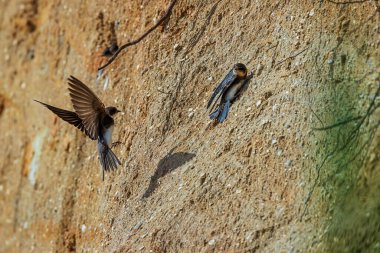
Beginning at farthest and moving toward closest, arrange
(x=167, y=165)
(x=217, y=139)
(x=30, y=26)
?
(x=30, y=26), (x=167, y=165), (x=217, y=139)

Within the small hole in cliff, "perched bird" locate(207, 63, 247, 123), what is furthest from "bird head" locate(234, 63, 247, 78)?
the small hole in cliff

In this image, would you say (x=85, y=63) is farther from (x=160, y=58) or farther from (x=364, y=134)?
(x=364, y=134)

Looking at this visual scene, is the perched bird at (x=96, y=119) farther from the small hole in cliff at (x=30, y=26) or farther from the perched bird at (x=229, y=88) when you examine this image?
the small hole in cliff at (x=30, y=26)

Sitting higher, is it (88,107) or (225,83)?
(88,107)

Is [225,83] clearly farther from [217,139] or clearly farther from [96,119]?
[96,119]

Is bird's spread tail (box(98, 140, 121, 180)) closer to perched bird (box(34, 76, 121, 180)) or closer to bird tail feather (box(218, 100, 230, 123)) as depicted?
perched bird (box(34, 76, 121, 180))

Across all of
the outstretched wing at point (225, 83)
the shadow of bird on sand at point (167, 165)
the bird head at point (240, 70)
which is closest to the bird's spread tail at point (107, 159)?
the shadow of bird on sand at point (167, 165)

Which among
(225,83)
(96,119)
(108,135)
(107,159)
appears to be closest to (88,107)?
(96,119)

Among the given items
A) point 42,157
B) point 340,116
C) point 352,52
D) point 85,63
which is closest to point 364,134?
point 340,116
